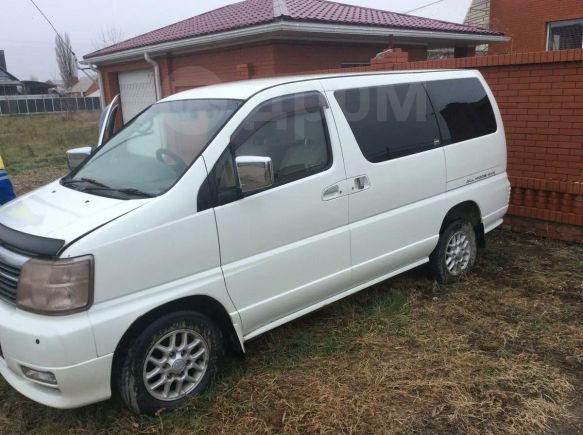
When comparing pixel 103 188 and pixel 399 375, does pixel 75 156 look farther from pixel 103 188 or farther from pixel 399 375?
pixel 399 375

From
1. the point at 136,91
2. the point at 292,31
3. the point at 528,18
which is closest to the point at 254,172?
the point at 292,31

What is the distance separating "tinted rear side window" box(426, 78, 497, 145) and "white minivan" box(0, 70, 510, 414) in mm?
26

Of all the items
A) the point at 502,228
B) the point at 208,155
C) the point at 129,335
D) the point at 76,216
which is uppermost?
the point at 208,155

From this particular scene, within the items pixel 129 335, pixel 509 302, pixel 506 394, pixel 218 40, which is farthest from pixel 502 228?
pixel 218 40

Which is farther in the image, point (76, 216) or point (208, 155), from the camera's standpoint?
point (208, 155)

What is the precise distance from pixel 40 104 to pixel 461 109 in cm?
4635

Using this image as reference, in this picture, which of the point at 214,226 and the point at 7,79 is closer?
the point at 214,226

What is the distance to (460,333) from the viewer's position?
3.95 m

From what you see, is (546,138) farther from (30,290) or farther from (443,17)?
(443,17)

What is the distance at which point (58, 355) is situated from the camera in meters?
2.62

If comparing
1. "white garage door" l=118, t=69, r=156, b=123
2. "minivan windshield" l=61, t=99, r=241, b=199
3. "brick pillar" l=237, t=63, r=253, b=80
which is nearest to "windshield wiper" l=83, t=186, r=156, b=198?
"minivan windshield" l=61, t=99, r=241, b=199

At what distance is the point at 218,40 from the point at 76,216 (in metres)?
8.82

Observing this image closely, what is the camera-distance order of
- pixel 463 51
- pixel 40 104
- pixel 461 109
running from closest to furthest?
pixel 461 109, pixel 463 51, pixel 40 104

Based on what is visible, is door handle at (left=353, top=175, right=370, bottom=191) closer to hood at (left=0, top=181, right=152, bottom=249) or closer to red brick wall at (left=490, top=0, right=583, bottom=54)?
hood at (left=0, top=181, right=152, bottom=249)
